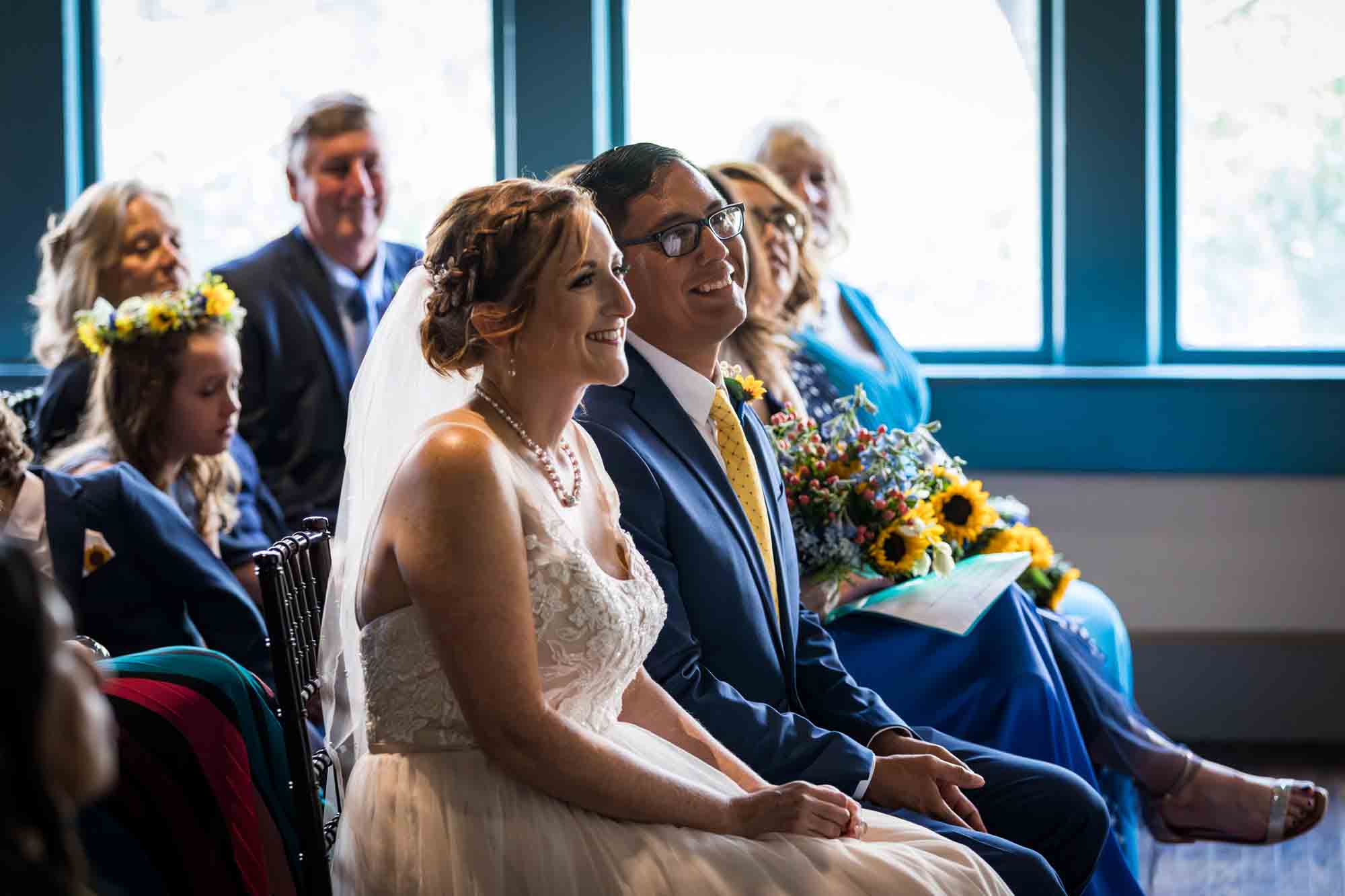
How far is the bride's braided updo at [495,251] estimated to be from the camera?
6.02 ft

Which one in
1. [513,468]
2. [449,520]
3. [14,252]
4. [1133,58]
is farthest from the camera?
[14,252]

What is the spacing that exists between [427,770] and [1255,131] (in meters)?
3.99

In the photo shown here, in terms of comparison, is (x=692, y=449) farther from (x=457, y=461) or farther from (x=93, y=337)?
(x=93, y=337)

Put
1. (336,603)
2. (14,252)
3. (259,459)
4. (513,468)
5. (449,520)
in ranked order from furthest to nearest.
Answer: (14,252)
(259,459)
(336,603)
(513,468)
(449,520)

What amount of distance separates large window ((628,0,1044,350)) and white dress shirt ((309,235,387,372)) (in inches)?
52.0

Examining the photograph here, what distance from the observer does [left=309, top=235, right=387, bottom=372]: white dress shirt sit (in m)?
4.08

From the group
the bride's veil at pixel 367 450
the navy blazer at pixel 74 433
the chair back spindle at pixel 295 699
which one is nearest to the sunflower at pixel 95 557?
the navy blazer at pixel 74 433

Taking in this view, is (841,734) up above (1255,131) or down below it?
below

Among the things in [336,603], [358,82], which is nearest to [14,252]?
[358,82]

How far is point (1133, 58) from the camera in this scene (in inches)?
185

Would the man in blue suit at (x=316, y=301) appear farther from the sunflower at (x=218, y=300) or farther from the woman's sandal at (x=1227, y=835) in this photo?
the woman's sandal at (x=1227, y=835)

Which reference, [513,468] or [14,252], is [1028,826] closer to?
[513,468]

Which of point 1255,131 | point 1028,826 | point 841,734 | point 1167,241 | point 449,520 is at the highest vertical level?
point 1255,131

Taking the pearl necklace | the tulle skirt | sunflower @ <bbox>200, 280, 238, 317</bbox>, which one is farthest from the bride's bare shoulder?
sunflower @ <bbox>200, 280, 238, 317</bbox>
